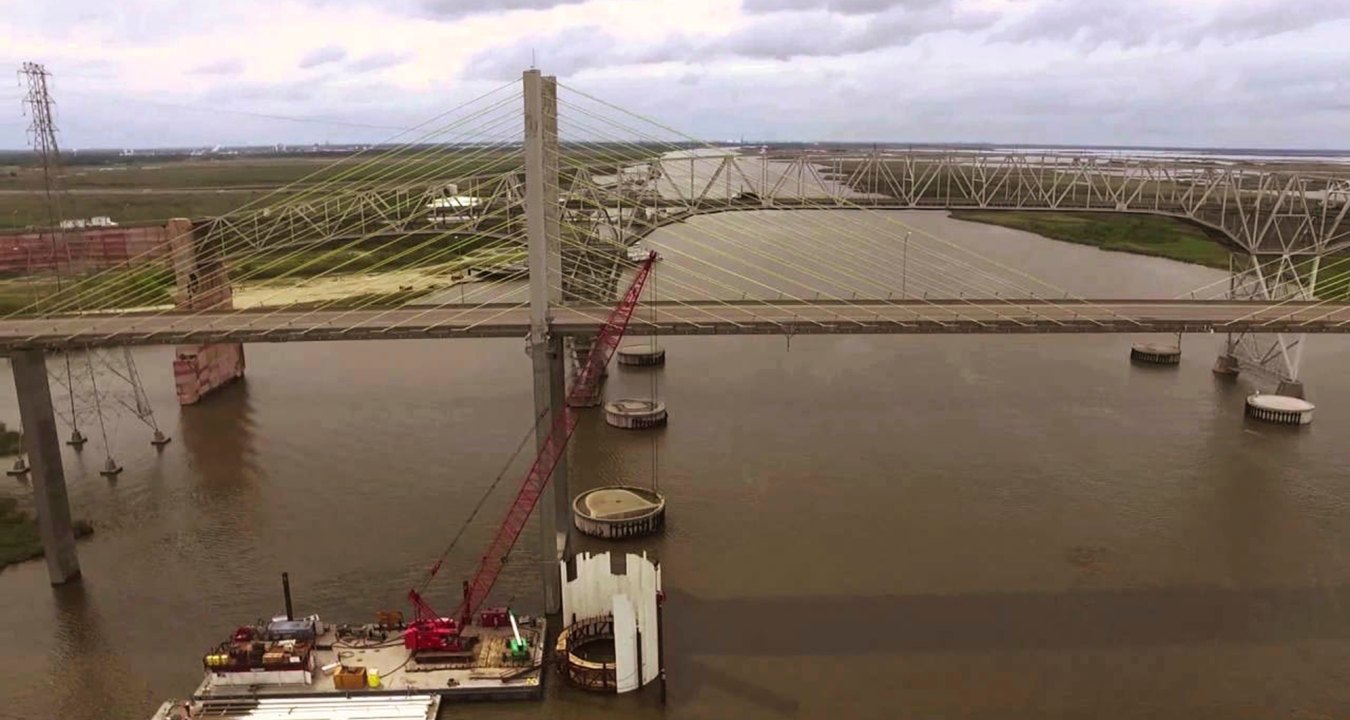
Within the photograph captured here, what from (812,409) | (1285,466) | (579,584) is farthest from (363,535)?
(1285,466)

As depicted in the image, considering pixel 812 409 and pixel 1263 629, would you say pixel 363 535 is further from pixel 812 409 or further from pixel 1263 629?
pixel 1263 629

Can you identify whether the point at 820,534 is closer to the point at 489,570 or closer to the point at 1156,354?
the point at 489,570

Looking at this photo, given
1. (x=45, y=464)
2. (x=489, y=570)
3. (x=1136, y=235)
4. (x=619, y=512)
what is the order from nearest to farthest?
(x=45, y=464), (x=489, y=570), (x=619, y=512), (x=1136, y=235)

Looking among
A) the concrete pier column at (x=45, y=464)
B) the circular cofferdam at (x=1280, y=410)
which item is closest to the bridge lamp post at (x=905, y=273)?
the circular cofferdam at (x=1280, y=410)

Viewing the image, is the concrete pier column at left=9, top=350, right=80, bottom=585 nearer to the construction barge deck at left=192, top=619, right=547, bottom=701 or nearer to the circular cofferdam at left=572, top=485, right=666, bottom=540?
the construction barge deck at left=192, top=619, right=547, bottom=701

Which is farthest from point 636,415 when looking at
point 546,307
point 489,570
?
point 546,307

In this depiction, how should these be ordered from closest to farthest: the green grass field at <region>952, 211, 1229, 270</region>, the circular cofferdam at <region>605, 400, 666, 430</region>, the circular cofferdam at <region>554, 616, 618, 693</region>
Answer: the circular cofferdam at <region>554, 616, 618, 693</region> → the circular cofferdam at <region>605, 400, 666, 430</region> → the green grass field at <region>952, 211, 1229, 270</region>

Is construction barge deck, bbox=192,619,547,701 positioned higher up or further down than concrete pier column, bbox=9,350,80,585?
further down

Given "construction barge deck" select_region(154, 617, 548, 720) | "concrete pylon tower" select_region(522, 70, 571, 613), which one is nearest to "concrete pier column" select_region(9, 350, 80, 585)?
"construction barge deck" select_region(154, 617, 548, 720)
